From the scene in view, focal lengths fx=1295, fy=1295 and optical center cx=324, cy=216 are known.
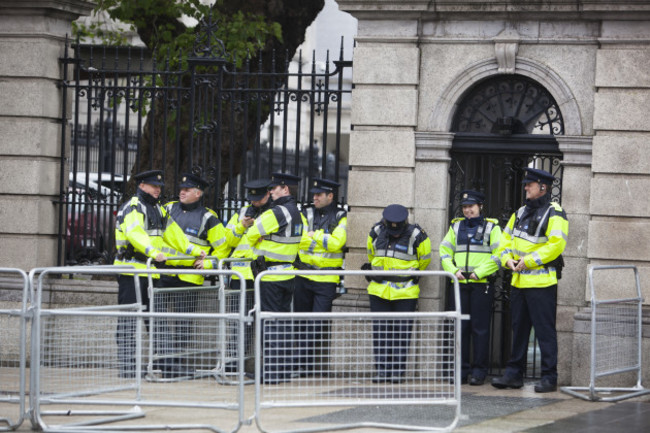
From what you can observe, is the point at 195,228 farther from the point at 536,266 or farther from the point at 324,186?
the point at 536,266

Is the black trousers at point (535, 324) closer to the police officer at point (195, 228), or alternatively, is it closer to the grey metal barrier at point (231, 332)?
the grey metal barrier at point (231, 332)

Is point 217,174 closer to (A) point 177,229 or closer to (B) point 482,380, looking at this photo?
(A) point 177,229

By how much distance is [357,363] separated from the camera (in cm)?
895

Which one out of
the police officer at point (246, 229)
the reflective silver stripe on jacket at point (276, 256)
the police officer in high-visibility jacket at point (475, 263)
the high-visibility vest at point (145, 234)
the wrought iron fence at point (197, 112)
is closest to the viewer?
the police officer in high-visibility jacket at point (475, 263)

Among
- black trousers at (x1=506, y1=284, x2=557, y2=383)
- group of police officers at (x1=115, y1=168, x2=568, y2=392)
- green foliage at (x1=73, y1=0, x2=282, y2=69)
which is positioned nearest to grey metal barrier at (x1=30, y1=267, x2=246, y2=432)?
group of police officers at (x1=115, y1=168, x2=568, y2=392)

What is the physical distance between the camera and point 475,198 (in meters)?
11.9

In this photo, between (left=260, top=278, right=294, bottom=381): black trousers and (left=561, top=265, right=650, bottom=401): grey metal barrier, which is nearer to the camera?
(left=260, top=278, right=294, bottom=381): black trousers

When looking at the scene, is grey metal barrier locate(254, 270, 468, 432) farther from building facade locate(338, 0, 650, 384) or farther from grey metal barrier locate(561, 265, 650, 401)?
building facade locate(338, 0, 650, 384)

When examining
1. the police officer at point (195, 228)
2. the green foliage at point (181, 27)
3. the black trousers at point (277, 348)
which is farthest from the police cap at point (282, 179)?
the black trousers at point (277, 348)

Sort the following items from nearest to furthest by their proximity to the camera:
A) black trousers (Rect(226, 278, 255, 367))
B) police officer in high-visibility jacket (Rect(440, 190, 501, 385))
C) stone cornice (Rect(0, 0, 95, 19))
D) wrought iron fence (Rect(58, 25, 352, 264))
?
black trousers (Rect(226, 278, 255, 367))
police officer in high-visibility jacket (Rect(440, 190, 501, 385))
wrought iron fence (Rect(58, 25, 352, 264))
stone cornice (Rect(0, 0, 95, 19))

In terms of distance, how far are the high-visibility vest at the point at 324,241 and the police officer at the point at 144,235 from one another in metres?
1.01

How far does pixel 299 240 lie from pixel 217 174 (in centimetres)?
163

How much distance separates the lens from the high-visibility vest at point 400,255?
1188cm

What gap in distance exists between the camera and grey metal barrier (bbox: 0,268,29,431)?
9.18 metres
